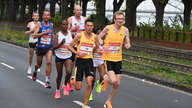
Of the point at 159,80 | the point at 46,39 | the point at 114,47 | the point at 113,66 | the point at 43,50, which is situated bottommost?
the point at 159,80

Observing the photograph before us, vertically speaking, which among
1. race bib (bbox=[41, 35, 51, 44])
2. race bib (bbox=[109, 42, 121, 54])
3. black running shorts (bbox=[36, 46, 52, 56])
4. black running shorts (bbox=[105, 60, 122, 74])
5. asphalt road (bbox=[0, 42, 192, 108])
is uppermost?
race bib (bbox=[41, 35, 51, 44])

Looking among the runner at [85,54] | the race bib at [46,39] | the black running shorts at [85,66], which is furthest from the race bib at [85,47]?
the race bib at [46,39]

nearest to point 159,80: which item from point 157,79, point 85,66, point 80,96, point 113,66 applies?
point 157,79

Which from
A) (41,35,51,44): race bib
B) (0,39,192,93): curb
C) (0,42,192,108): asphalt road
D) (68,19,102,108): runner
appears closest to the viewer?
(68,19,102,108): runner

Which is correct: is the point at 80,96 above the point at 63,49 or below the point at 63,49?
below

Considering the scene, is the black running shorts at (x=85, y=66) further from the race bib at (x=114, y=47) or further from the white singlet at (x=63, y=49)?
the white singlet at (x=63, y=49)

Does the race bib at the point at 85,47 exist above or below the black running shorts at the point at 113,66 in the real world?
above

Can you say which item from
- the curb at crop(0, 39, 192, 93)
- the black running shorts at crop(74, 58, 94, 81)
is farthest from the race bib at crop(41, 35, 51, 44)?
the curb at crop(0, 39, 192, 93)

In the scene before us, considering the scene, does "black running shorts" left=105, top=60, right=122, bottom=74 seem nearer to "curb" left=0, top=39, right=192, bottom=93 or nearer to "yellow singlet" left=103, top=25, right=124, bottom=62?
"yellow singlet" left=103, top=25, right=124, bottom=62

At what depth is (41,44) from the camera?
8031mm

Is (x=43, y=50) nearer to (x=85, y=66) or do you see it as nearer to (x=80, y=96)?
(x=80, y=96)

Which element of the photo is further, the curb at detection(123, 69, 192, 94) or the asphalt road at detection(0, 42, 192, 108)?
the curb at detection(123, 69, 192, 94)

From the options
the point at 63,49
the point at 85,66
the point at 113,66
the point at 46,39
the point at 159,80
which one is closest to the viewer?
the point at 85,66

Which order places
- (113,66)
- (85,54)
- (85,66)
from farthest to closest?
1. (113,66)
2. (85,66)
3. (85,54)
